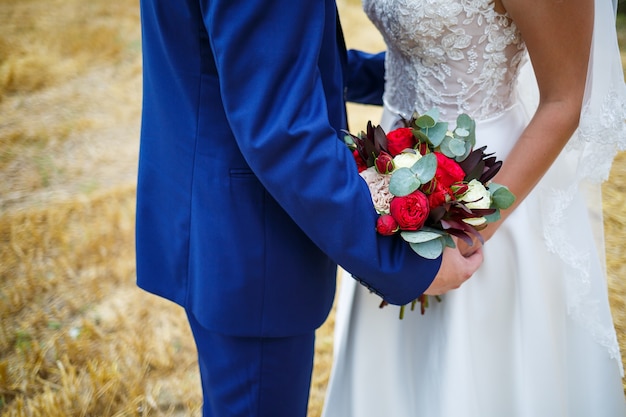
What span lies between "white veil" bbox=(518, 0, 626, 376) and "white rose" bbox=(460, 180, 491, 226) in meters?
0.34

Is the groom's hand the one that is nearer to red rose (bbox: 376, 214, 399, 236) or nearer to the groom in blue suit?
the groom in blue suit

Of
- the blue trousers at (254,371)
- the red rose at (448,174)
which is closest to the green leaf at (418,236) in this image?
the red rose at (448,174)

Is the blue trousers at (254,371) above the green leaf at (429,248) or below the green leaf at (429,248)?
below

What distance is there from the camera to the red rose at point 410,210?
3.61 ft

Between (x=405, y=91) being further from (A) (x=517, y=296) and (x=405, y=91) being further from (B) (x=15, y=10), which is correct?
Result: (B) (x=15, y=10)

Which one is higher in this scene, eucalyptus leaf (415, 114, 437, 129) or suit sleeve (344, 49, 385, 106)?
suit sleeve (344, 49, 385, 106)

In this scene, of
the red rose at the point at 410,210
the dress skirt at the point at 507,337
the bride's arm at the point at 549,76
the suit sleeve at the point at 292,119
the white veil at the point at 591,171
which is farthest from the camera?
the dress skirt at the point at 507,337

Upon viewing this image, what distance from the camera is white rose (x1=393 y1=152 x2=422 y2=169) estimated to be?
3.85 ft

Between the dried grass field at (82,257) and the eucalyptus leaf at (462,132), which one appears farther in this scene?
the dried grass field at (82,257)

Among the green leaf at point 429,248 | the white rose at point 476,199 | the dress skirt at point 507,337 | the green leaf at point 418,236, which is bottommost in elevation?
the dress skirt at point 507,337

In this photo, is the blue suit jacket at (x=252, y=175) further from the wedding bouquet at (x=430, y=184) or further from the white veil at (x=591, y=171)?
the white veil at (x=591, y=171)

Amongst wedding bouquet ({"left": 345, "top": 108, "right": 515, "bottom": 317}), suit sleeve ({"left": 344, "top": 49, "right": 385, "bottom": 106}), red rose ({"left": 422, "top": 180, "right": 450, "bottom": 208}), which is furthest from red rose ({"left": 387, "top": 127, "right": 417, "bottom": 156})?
suit sleeve ({"left": 344, "top": 49, "right": 385, "bottom": 106})

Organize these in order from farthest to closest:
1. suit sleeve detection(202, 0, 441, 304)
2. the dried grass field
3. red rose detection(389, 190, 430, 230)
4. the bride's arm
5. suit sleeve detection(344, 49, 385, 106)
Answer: the dried grass field
suit sleeve detection(344, 49, 385, 106)
the bride's arm
red rose detection(389, 190, 430, 230)
suit sleeve detection(202, 0, 441, 304)

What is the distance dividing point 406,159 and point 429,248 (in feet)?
0.61
